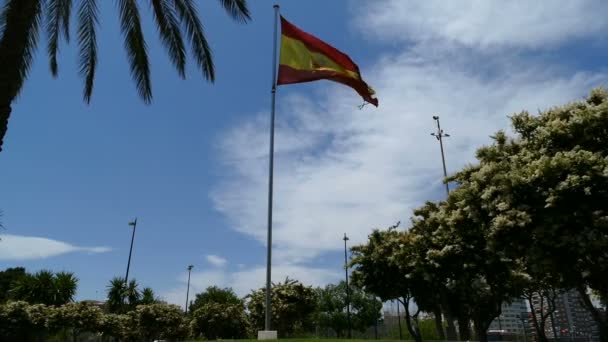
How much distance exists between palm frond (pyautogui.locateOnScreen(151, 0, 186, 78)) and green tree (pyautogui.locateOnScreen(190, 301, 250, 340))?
34967 mm

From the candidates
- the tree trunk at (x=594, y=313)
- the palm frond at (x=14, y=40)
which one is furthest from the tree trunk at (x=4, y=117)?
the tree trunk at (x=594, y=313)

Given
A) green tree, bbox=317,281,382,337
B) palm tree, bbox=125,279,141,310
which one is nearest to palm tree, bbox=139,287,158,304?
palm tree, bbox=125,279,141,310

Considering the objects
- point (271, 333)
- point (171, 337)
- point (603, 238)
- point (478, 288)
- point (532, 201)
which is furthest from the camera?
point (171, 337)

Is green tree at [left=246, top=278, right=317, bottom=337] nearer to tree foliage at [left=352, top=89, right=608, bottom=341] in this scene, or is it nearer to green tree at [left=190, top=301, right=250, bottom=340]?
green tree at [left=190, top=301, right=250, bottom=340]

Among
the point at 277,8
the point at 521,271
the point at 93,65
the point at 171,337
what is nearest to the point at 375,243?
the point at 521,271

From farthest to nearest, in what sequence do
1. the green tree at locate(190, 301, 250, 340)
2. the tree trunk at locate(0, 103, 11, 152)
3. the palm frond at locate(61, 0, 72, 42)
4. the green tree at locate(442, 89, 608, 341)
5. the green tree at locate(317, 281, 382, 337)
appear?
the green tree at locate(317, 281, 382, 337) < the green tree at locate(190, 301, 250, 340) < the palm frond at locate(61, 0, 72, 42) < the green tree at locate(442, 89, 608, 341) < the tree trunk at locate(0, 103, 11, 152)

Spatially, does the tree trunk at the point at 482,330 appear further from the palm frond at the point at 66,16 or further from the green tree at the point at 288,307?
the green tree at the point at 288,307

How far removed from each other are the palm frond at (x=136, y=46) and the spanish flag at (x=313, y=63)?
5506 mm

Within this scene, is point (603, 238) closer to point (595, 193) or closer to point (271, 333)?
point (595, 193)

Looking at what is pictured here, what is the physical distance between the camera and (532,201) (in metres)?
11.0

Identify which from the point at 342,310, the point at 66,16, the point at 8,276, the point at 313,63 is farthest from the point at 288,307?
the point at 8,276

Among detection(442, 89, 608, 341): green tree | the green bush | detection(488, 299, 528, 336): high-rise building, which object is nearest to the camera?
detection(442, 89, 608, 341): green tree

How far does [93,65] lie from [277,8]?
27.2ft

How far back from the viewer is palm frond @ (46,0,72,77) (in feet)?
45.6
